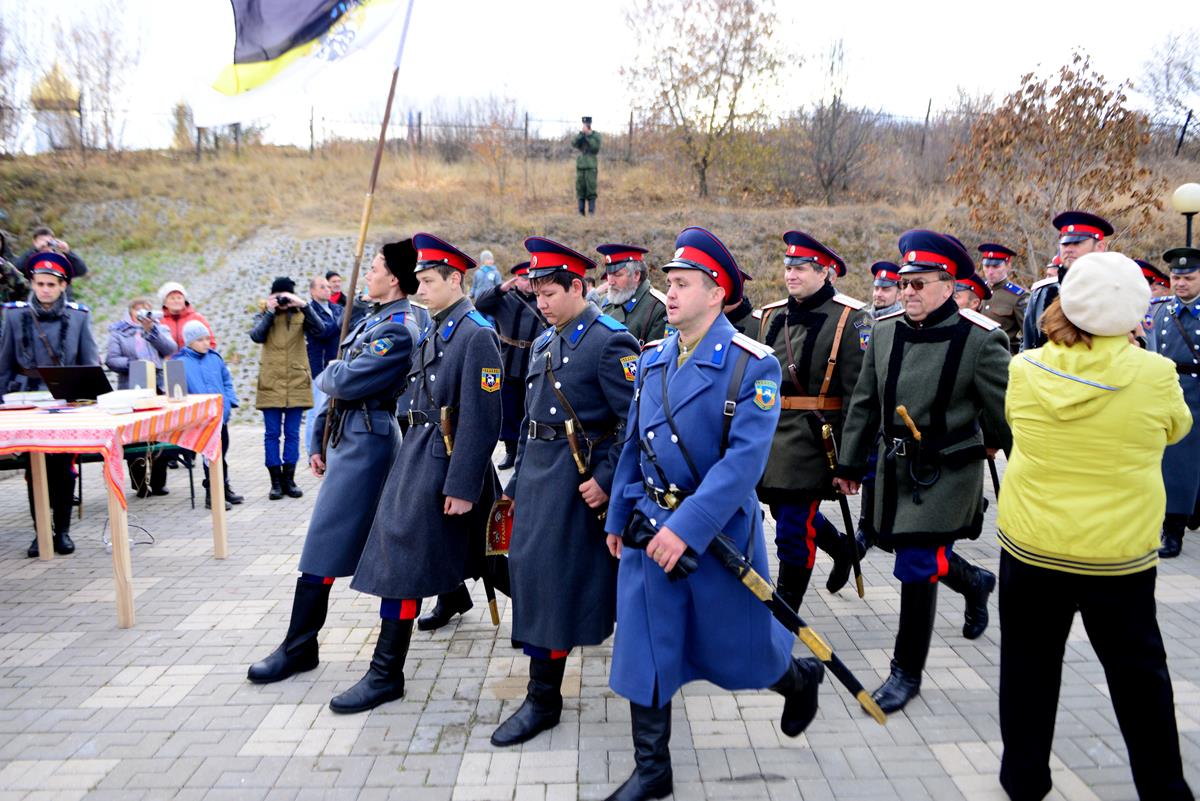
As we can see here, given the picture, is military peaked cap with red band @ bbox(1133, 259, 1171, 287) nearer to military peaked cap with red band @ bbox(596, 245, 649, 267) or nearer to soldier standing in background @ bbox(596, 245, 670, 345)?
soldier standing in background @ bbox(596, 245, 670, 345)

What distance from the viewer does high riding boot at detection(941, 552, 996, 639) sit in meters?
4.63

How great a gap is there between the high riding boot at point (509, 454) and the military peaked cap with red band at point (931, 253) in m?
5.61

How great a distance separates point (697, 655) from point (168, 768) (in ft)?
7.24

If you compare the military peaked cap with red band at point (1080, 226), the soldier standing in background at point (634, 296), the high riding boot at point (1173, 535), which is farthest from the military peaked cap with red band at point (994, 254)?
the soldier standing in background at point (634, 296)

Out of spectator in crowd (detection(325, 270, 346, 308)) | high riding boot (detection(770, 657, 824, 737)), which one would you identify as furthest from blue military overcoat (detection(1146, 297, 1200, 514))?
spectator in crowd (detection(325, 270, 346, 308))

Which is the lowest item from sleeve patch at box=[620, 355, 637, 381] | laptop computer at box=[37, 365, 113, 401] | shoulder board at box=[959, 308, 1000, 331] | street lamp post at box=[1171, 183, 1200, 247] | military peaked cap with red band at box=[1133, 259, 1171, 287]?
laptop computer at box=[37, 365, 113, 401]

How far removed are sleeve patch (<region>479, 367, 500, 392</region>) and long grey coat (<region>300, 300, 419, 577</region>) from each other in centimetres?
51

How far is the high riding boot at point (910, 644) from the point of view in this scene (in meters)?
3.86

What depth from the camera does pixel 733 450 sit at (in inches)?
117

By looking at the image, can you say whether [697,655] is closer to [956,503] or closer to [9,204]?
[956,503]

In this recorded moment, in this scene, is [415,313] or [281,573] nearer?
[415,313]

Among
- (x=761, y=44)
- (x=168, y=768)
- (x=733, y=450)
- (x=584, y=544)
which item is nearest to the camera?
(x=733, y=450)

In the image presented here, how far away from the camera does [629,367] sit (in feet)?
12.3

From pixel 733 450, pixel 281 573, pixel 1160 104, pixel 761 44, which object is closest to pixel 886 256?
pixel 761 44
